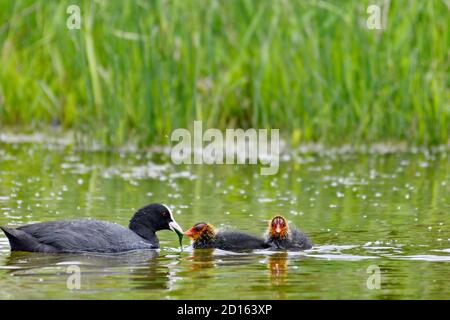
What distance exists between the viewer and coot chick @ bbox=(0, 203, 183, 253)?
10.7 meters

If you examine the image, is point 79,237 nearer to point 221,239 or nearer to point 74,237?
point 74,237

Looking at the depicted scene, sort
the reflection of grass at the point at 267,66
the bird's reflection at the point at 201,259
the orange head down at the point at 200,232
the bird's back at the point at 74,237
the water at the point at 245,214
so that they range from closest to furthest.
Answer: the water at the point at 245,214 → the bird's reflection at the point at 201,259 → the bird's back at the point at 74,237 → the orange head down at the point at 200,232 → the reflection of grass at the point at 267,66

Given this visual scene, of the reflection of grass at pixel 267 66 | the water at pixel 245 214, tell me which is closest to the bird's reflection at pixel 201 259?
the water at pixel 245 214

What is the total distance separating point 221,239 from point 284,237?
61 cm

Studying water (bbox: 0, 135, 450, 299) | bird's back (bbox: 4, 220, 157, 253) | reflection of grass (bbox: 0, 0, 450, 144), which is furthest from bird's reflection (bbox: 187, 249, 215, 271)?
reflection of grass (bbox: 0, 0, 450, 144)

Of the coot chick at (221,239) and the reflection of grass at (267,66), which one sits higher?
the reflection of grass at (267,66)

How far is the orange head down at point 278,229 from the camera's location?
36.2 feet

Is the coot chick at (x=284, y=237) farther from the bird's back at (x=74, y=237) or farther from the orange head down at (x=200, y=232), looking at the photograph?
the bird's back at (x=74, y=237)

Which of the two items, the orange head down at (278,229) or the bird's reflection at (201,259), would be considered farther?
the orange head down at (278,229)

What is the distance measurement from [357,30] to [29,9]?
15.6 ft

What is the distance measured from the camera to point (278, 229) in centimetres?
1102

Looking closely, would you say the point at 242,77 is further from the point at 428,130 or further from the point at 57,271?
the point at 57,271

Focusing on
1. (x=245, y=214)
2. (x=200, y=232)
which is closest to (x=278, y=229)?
(x=200, y=232)

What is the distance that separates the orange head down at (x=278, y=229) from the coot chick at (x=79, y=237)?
32.9 inches
